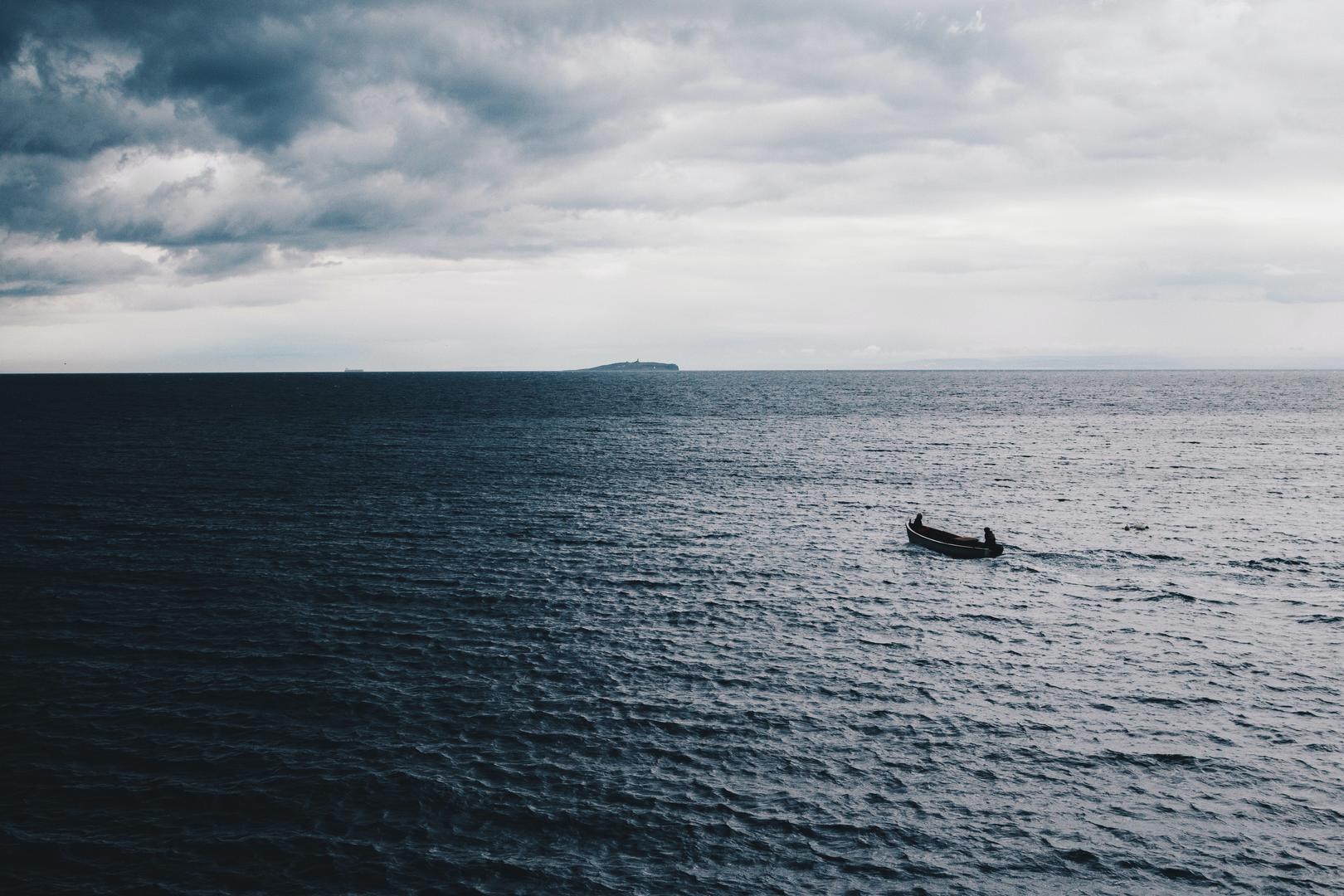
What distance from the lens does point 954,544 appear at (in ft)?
205

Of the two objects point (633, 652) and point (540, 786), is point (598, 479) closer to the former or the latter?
point (633, 652)

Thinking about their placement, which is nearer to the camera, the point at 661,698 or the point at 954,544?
the point at 661,698

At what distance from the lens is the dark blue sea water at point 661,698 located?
25.5m

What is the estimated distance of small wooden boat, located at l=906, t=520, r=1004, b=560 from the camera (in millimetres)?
62000

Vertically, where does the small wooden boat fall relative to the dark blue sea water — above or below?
above

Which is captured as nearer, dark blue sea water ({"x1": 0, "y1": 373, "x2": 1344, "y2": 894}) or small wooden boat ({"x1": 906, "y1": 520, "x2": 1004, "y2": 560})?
dark blue sea water ({"x1": 0, "y1": 373, "x2": 1344, "y2": 894})

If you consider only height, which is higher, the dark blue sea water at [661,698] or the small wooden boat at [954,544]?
the small wooden boat at [954,544]

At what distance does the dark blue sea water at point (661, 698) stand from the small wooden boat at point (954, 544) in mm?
1565

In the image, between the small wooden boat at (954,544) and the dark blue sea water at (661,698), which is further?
the small wooden boat at (954,544)

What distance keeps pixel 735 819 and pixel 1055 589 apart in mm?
35446

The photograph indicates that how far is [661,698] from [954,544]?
34.3m

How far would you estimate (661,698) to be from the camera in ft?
120

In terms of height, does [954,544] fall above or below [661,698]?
above

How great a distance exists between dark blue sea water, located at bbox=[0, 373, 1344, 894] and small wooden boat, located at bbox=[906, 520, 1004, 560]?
1565 millimetres
